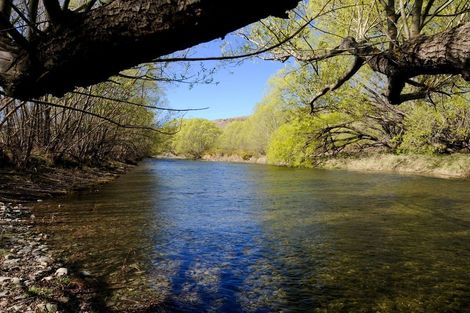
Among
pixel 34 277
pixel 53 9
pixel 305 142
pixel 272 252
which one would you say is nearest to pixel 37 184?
pixel 34 277

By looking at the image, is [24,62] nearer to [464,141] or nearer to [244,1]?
[244,1]

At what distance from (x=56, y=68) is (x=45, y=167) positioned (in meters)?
19.3

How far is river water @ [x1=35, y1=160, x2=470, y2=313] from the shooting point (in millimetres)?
6000

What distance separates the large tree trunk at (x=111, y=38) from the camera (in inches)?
87.4

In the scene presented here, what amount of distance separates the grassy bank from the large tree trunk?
29.2 m

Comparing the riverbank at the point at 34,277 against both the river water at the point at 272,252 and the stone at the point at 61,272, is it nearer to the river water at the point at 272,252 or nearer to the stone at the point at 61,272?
the stone at the point at 61,272

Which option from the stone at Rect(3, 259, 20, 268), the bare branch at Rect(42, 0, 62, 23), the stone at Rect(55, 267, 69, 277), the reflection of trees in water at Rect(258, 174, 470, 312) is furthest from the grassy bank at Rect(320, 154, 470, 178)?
the bare branch at Rect(42, 0, 62, 23)

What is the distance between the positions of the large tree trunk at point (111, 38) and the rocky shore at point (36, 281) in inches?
128

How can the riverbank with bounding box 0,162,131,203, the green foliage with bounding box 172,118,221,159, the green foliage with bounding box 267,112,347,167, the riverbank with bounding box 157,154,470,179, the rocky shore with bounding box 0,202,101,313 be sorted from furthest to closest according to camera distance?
the green foliage with bounding box 172,118,221,159 → the green foliage with bounding box 267,112,347,167 → the riverbank with bounding box 157,154,470,179 → the riverbank with bounding box 0,162,131,203 → the rocky shore with bounding box 0,202,101,313

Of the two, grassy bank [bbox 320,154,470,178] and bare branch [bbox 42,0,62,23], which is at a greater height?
bare branch [bbox 42,0,62,23]

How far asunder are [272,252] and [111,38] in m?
6.81

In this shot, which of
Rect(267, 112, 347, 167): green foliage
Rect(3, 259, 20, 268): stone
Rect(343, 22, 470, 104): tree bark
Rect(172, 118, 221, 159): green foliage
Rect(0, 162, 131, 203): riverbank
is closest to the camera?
Rect(343, 22, 470, 104): tree bark

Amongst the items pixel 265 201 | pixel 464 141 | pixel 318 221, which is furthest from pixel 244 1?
pixel 464 141

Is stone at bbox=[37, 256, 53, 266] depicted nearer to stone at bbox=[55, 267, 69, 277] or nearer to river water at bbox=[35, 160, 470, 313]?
river water at bbox=[35, 160, 470, 313]
